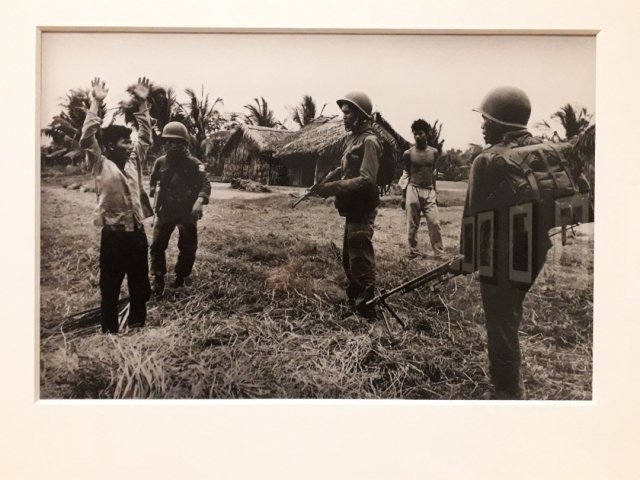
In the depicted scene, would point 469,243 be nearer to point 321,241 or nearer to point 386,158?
point 386,158

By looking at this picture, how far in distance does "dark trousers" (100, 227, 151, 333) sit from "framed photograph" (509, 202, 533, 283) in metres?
1.55

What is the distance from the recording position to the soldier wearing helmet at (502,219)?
2027mm

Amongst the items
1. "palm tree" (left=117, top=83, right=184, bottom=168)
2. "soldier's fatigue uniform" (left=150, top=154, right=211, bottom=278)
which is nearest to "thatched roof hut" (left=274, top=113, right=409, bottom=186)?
"soldier's fatigue uniform" (left=150, top=154, right=211, bottom=278)

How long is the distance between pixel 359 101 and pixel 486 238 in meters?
0.79

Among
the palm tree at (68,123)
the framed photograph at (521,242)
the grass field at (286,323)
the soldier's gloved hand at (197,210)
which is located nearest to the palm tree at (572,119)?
the framed photograph at (521,242)

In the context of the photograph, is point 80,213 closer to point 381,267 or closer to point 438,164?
point 381,267

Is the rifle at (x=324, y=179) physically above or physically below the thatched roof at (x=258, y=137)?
below

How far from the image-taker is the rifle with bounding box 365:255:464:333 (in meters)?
2.05

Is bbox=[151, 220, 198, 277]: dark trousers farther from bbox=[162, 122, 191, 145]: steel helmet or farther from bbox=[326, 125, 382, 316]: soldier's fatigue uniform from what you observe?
bbox=[326, 125, 382, 316]: soldier's fatigue uniform

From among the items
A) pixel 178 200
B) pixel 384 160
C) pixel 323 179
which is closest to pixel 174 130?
pixel 178 200

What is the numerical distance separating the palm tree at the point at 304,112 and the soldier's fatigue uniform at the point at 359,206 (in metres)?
0.19

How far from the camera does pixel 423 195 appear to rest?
80.4 inches

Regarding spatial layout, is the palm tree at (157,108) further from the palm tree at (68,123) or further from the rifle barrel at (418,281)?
the rifle barrel at (418,281)
